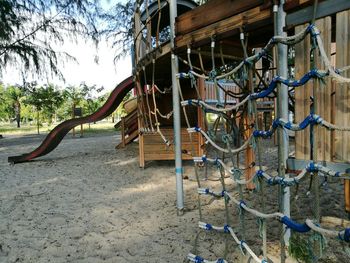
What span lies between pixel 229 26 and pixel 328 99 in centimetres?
111

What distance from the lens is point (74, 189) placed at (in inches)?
189

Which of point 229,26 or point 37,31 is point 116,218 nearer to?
point 229,26

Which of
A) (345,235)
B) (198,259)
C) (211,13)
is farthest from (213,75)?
(345,235)

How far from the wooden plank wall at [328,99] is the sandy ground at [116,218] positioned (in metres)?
0.63

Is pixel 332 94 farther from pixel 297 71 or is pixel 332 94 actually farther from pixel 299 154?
pixel 299 154

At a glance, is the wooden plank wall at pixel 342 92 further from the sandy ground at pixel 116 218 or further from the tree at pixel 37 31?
the tree at pixel 37 31

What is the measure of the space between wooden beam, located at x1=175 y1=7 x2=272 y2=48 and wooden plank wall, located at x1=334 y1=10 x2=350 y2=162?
0.59m

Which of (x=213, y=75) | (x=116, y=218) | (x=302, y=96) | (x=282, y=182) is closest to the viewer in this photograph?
(x=282, y=182)

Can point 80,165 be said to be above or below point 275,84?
below

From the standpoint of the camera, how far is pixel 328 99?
2.03 m

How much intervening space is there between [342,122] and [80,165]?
5.79 m

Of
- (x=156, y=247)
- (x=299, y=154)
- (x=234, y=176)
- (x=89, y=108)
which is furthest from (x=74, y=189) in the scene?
(x=89, y=108)

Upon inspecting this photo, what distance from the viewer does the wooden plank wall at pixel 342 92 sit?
1.87 meters

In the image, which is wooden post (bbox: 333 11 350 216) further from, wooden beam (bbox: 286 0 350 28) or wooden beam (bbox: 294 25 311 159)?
wooden beam (bbox: 294 25 311 159)
